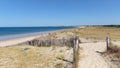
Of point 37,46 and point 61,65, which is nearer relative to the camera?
point 61,65

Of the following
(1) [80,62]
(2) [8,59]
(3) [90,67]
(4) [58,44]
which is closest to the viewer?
(3) [90,67]

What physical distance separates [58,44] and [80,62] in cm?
649

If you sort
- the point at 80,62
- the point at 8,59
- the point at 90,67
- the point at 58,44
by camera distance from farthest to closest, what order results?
1. the point at 58,44
2. the point at 8,59
3. the point at 80,62
4. the point at 90,67

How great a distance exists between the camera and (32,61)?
40.3 feet

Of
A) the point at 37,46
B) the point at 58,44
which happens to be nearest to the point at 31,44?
the point at 37,46

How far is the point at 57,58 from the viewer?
13.1 metres

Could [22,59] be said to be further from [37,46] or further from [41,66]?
[37,46]

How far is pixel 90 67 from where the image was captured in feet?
36.0

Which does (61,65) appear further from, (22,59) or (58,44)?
(58,44)

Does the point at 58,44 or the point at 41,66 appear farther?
the point at 58,44

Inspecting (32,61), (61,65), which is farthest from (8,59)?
(61,65)

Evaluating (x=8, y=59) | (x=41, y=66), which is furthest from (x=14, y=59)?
(x=41, y=66)

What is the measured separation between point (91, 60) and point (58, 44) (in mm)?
6125

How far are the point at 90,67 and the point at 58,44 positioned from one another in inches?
300
